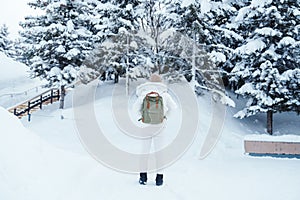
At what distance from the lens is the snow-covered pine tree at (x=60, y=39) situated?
16.8m

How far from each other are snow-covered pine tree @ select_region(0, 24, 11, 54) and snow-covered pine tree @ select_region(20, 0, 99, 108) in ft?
81.2

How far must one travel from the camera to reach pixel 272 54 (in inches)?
521

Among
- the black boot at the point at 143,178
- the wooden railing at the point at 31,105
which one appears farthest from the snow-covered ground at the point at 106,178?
the wooden railing at the point at 31,105

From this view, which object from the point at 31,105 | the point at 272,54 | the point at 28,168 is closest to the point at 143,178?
the point at 28,168

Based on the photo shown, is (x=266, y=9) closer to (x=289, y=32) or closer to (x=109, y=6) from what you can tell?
(x=289, y=32)

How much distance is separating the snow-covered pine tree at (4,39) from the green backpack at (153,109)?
39.2m

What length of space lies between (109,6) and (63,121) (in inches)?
237

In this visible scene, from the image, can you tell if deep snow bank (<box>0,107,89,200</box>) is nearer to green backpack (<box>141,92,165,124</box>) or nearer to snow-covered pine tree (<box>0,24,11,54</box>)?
green backpack (<box>141,92,165,124</box>)

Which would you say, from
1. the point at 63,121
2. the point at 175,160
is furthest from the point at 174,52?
the point at 175,160

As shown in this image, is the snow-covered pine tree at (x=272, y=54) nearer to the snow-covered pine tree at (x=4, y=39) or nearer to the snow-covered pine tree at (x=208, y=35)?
the snow-covered pine tree at (x=208, y=35)

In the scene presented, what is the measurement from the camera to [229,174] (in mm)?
6285

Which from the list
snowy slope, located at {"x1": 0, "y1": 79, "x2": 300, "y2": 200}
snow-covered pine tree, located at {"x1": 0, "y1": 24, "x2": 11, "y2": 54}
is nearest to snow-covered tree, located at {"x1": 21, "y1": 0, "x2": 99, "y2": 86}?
snowy slope, located at {"x1": 0, "y1": 79, "x2": 300, "y2": 200}

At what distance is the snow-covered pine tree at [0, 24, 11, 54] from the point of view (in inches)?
1564

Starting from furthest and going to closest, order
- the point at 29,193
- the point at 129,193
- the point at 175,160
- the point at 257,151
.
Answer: the point at 257,151 < the point at 175,160 < the point at 129,193 < the point at 29,193
